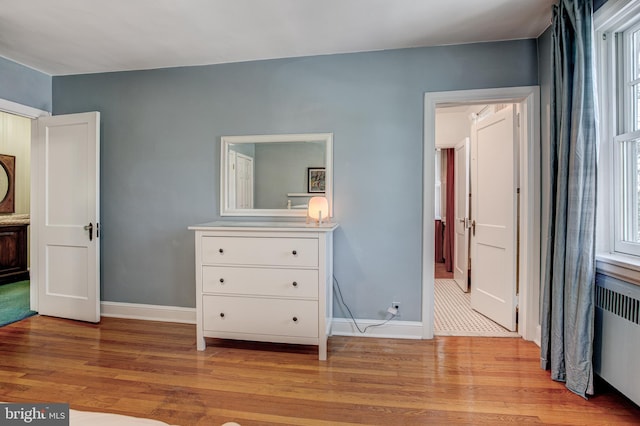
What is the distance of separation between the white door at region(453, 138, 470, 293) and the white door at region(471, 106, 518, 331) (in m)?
0.62

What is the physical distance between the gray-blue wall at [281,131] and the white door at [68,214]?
180 mm

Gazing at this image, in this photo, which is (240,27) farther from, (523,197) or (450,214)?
(450,214)

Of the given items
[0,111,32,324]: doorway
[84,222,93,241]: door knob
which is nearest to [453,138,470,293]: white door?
[84,222,93,241]: door knob

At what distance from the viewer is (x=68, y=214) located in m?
3.16

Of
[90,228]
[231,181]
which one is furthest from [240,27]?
[90,228]

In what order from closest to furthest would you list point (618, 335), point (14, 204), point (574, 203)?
point (618, 335), point (574, 203), point (14, 204)

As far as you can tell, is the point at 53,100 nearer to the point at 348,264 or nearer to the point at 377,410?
the point at 348,264

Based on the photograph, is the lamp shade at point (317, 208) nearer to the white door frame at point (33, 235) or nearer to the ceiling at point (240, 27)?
the ceiling at point (240, 27)

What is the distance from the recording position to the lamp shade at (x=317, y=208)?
2.62 m

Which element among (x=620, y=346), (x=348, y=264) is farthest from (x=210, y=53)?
(x=620, y=346)

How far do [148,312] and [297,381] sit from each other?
1881 millimetres

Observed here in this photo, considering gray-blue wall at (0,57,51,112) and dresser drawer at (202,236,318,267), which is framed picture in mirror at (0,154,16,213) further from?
dresser drawer at (202,236,318,267)

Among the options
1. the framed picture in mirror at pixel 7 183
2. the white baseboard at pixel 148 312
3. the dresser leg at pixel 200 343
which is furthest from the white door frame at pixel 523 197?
the framed picture in mirror at pixel 7 183

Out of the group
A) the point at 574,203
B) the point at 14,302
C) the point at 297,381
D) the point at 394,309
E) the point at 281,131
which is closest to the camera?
the point at 574,203
